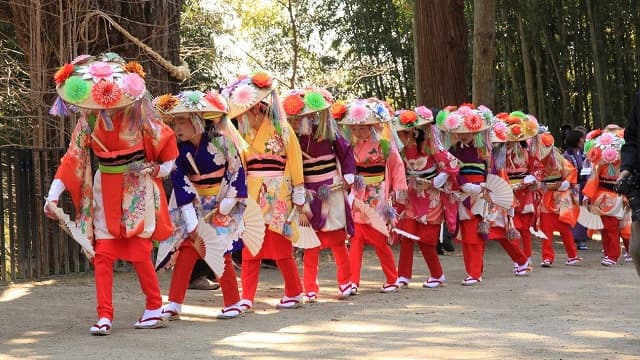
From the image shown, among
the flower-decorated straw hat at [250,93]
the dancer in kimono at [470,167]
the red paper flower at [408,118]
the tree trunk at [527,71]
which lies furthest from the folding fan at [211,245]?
the tree trunk at [527,71]

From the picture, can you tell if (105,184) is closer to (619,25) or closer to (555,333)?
(555,333)

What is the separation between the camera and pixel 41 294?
9.55 metres

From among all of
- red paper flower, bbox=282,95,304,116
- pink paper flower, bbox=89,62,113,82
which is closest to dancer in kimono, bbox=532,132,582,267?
red paper flower, bbox=282,95,304,116

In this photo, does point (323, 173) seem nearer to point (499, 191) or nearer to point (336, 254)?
point (336, 254)

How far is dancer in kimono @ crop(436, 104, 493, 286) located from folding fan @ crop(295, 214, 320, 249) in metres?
1.98

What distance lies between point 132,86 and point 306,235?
2486 mm

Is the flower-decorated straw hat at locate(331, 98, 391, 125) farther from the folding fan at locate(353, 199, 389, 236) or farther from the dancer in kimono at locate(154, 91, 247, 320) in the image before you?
the dancer in kimono at locate(154, 91, 247, 320)

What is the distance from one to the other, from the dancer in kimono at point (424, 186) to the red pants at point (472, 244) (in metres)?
0.28

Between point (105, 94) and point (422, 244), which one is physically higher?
point (105, 94)

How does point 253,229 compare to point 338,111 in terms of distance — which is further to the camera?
point 338,111

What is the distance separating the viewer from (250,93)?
8.41m

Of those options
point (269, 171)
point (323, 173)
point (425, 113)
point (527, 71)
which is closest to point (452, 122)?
point (425, 113)

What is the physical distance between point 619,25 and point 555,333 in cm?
1636

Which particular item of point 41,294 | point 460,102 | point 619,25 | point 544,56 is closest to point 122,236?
point 41,294
